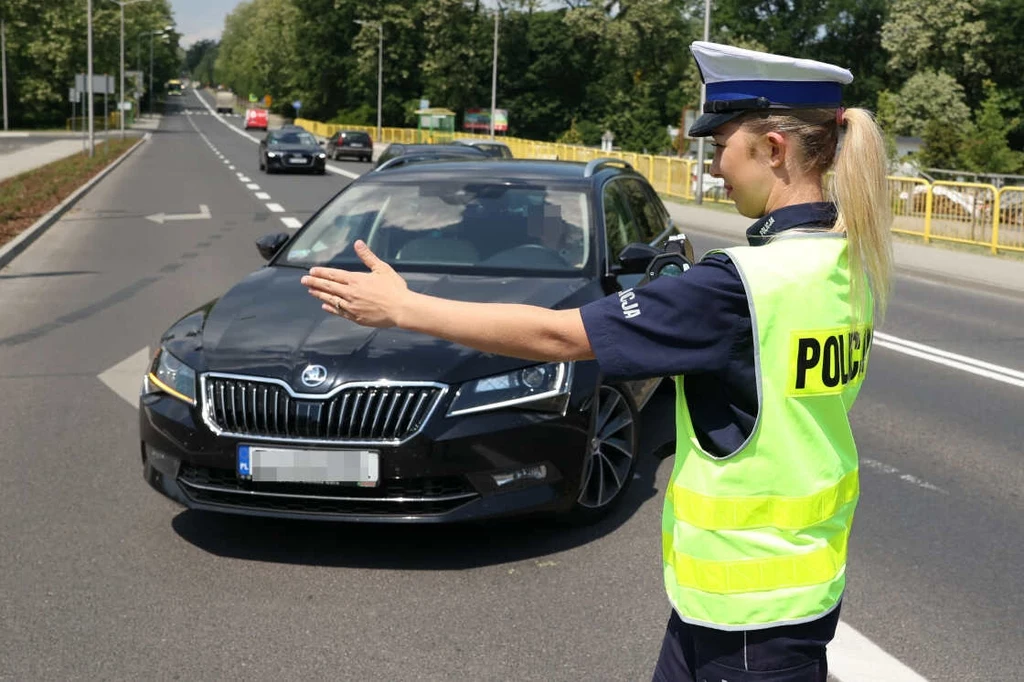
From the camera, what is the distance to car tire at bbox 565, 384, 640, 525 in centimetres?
538

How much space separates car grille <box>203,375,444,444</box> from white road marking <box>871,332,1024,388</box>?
5871mm

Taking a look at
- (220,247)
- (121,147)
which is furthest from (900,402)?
(121,147)

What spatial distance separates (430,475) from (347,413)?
14.9 inches

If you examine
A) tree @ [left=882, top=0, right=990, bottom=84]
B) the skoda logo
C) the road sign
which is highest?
tree @ [left=882, top=0, right=990, bottom=84]

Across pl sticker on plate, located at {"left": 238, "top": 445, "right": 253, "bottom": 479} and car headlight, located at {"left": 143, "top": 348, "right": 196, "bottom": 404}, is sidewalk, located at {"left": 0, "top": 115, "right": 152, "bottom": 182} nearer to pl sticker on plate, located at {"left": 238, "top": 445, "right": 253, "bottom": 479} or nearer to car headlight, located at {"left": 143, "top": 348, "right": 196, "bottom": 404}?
car headlight, located at {"left": 143, "top": 348, "right": 196, "bottom": 404}

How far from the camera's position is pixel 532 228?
6461 millimetres

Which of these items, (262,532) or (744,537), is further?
(262,532)

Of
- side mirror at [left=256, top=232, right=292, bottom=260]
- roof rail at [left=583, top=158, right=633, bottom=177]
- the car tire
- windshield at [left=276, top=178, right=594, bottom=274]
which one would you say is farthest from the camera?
roof rail at [left=583, top=158, right=633, bottom=177]

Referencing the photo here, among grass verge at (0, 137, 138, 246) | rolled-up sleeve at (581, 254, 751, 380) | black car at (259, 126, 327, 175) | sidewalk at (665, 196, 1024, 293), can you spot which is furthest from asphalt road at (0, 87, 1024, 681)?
black car at (259, 126, 327, 175)

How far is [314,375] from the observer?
4.92m

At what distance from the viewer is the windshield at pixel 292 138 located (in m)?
41.5

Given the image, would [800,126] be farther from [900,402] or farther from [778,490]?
[900,402]

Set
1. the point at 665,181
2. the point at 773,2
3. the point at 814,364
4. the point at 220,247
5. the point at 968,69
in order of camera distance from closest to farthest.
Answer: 1. the point at 814,364
2. the point at 220,247
3. the point at 665,181
4. the point at 968,69
5. the point at 773,2

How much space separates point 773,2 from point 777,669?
90.6 meters
